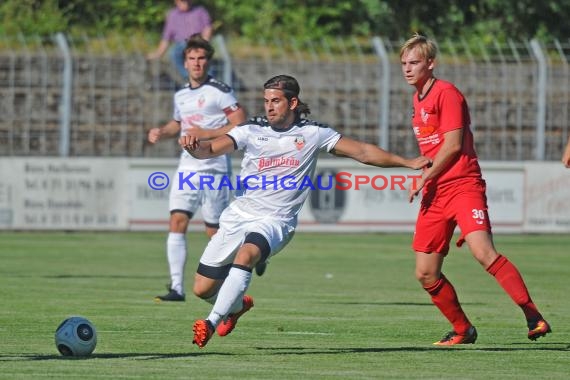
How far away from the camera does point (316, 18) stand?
3212 centimetres

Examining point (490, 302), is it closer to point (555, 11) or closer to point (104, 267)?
point (104, 267)

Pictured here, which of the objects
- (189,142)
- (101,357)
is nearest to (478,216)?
(189,142)

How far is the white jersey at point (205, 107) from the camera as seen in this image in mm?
13672

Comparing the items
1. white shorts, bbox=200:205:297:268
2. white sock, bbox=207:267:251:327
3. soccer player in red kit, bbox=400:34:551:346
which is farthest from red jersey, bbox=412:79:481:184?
white sock, bbox=207:267:251:327

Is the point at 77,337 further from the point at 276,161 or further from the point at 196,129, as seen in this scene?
the point at 196,129

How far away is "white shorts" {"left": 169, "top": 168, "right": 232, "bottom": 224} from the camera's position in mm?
13688

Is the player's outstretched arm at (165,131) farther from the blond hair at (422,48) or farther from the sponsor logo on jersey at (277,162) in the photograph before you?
the blond hair at (422,48)

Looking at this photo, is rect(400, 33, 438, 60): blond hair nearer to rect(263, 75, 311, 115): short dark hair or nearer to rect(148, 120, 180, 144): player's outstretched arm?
rect(263, 75, 311, 115): short dark hair

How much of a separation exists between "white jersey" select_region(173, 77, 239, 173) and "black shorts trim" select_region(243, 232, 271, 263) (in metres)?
4.15

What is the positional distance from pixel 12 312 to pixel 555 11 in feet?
68.3

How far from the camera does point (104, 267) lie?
17344 mm

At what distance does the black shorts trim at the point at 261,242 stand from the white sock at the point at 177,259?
3.82 metres

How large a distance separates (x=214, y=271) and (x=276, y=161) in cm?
88

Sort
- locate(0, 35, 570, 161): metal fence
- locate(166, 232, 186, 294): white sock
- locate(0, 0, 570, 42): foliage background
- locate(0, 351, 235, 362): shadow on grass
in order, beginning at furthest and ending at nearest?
locate(0, 0, 570, 42): foliage background < locate(0, 35, 570, 161): metal fence < locate(166, 232, 186, 294): white sock < locate(0, 351, 235, 362): shadow on grass
